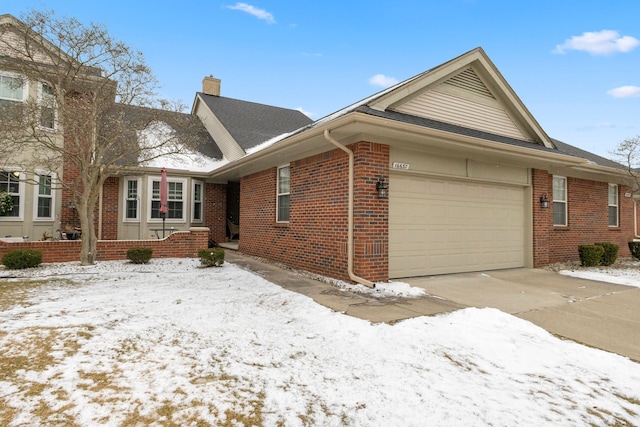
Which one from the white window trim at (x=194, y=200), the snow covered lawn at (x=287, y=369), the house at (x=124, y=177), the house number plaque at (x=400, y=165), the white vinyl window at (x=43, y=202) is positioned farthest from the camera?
the white window trim at (x=194, y=200)

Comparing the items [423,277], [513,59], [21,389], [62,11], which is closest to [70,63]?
[62,11]

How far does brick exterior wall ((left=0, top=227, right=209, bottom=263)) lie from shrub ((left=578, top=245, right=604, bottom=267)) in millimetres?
10864

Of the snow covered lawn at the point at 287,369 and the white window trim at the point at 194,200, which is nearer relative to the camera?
the snow covered lawn at the point at 287,369

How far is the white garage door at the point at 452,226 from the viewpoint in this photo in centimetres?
737

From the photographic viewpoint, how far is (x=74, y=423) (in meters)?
2.24

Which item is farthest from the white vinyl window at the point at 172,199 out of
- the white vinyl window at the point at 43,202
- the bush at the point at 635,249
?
the bush at the point at 635,249

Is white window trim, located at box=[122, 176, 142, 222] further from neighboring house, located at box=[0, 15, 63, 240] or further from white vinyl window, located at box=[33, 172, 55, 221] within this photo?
white vinyl window, located at box=[33, 172, 55, 221]

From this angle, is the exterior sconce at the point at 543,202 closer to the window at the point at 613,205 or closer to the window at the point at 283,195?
the window at the point at 613,205

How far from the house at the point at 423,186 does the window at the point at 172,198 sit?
2.66 m

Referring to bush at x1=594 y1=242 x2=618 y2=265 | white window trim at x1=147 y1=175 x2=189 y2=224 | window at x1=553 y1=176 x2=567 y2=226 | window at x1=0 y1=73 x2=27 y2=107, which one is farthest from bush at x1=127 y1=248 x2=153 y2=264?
bush at x1=594 y1=242 x2=618 y2=265

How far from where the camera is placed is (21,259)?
7.72 metres

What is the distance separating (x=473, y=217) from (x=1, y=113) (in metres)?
11.1

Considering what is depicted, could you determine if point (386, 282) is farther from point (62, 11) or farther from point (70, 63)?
point (62, 11)

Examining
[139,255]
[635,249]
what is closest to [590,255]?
[635,249]
